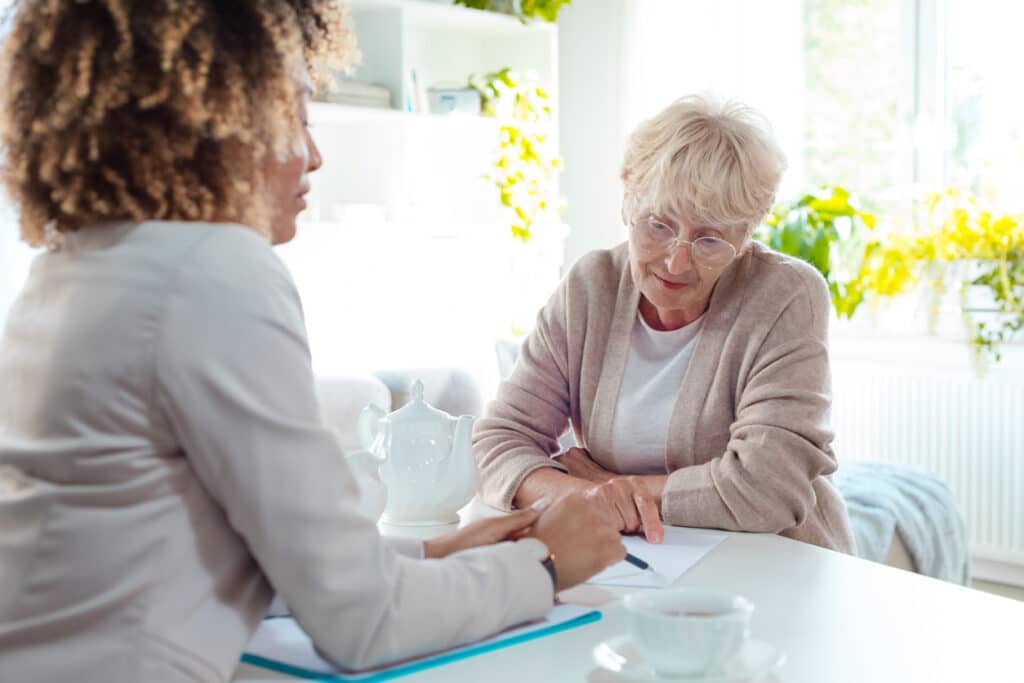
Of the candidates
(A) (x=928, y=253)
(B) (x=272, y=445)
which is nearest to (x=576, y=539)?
(B) (x=272, y=445)

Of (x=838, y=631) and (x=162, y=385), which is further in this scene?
(x=838, y=631)

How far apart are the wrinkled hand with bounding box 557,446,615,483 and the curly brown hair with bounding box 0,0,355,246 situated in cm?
96

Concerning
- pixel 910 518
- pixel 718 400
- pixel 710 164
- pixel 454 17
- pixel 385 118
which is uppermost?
pixel 454 17

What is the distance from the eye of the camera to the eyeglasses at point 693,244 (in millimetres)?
1775

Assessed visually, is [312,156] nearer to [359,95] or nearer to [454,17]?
[359,95]

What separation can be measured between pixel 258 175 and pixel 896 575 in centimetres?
81

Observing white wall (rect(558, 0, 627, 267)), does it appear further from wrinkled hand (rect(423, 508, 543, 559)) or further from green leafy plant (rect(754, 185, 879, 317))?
wrinkled hand (rect(423, 508, 543, 559))

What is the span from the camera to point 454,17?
4109 millimetres

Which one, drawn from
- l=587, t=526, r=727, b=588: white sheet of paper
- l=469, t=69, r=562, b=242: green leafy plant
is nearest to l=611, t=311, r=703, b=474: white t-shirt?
l=587, t=526, r=727, b=588: white sheet of paper

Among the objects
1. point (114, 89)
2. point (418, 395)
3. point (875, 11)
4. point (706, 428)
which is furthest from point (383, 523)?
point (875, 11)

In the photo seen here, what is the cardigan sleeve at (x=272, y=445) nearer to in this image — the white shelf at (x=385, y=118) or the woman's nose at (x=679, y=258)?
the woman's nose at (x=679, y=258)

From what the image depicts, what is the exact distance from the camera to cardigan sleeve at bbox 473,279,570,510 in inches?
69.4

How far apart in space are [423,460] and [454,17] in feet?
9.63

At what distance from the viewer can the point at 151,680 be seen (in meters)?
0.81
